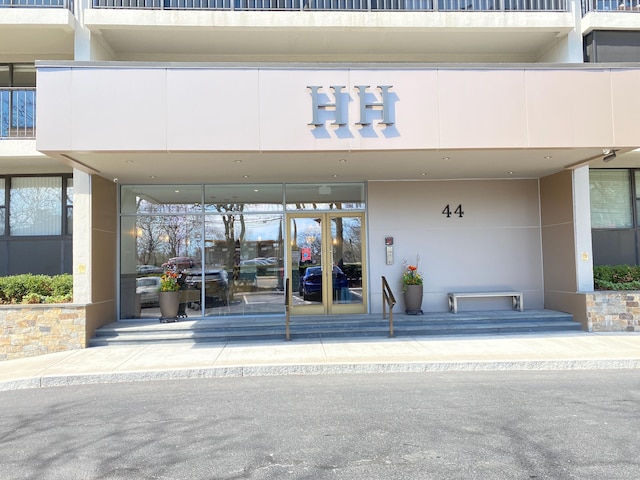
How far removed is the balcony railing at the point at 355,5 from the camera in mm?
11586

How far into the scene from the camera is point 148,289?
39.1 ft

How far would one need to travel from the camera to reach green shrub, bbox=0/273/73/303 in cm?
991

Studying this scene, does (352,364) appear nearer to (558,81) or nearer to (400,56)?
(558,81)

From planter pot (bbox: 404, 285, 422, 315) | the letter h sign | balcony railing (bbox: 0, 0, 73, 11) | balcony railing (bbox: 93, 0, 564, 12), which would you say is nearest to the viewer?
the letter h sign

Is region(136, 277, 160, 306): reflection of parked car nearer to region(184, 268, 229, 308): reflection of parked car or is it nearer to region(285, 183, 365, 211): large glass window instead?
region(184, 268, 229, 308): reflection of parked car

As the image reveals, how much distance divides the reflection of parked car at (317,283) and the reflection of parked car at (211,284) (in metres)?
1.94

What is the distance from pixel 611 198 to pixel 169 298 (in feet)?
38.1

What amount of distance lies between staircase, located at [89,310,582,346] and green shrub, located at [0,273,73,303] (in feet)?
3.94

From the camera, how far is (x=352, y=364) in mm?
7719

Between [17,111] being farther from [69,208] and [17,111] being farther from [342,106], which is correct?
[342,106]

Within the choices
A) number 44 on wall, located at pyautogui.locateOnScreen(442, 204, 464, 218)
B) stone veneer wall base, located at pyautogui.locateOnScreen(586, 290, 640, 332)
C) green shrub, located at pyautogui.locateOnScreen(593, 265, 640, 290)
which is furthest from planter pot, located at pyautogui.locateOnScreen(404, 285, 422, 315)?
green shrub, located at pyautogui.locateOnScreen(593, 265, 640, 290)

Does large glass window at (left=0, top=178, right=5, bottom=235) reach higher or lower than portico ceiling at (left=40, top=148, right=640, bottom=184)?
lower

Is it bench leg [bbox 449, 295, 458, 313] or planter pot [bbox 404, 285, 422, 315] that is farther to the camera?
bench leg [bbox 449, 295, 458, 313]

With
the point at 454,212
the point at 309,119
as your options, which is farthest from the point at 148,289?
the point at 454,212
